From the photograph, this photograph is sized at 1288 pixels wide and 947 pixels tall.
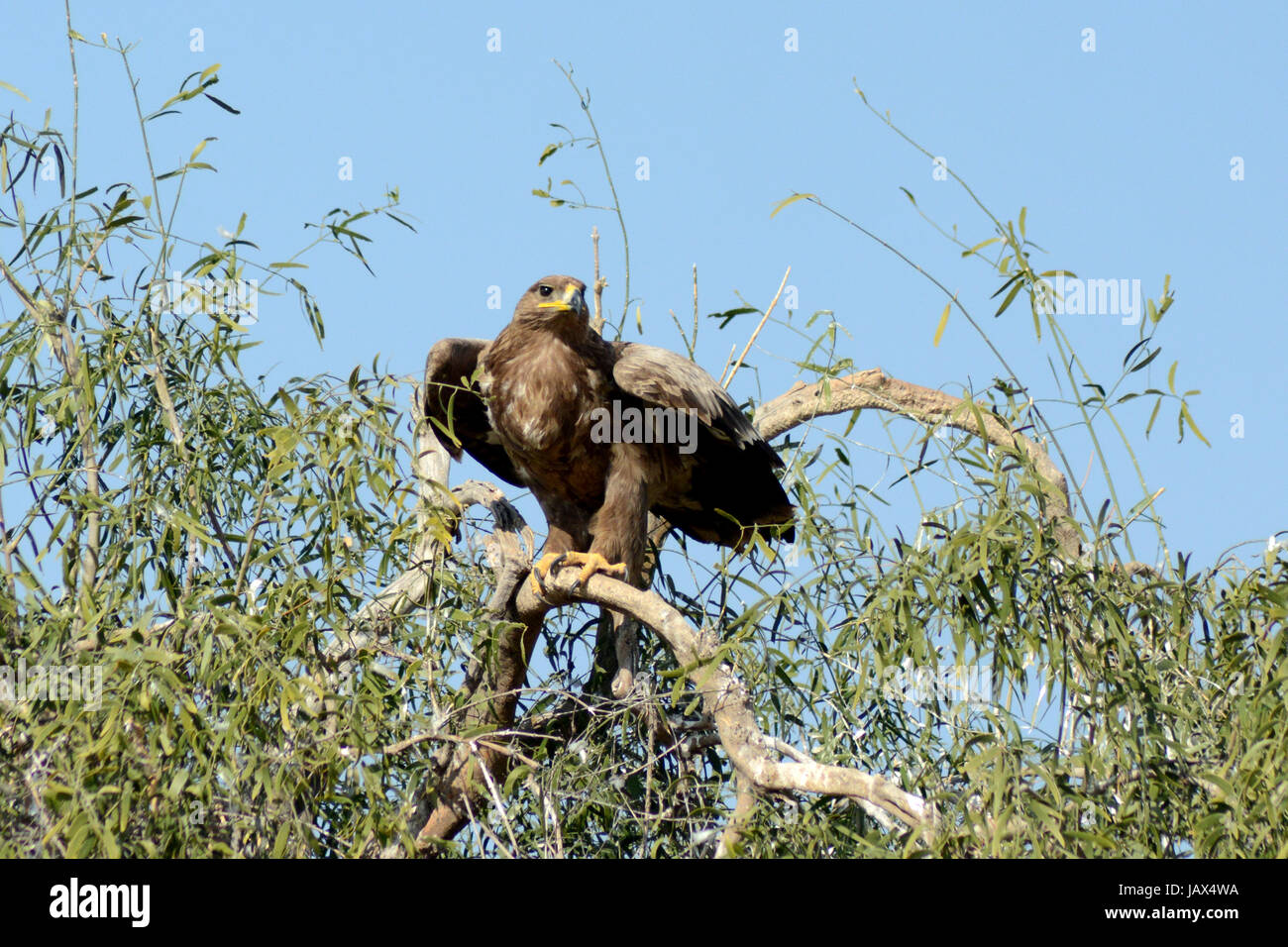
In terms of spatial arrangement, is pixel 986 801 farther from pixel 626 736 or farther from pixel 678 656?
pixel 626 736

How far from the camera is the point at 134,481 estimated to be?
3.59 m

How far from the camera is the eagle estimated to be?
4.89 metres

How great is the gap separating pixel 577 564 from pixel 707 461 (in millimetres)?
906

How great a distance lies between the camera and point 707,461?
5285mm

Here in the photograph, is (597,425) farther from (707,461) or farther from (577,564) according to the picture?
(577,564)

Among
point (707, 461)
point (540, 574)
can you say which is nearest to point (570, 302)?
point (707, 461)

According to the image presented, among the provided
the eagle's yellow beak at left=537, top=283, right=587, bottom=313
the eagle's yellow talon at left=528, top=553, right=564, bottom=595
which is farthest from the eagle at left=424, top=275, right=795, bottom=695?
the eagle's yellow talon at left=528, top=553, right=564, bottom=595

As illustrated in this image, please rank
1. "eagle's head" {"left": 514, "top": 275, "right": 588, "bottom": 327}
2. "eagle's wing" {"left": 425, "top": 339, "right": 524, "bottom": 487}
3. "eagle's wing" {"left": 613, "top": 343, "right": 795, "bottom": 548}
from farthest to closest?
1. "eagle's wing" {"left": 425, "top": 339, "right": 524, "bottom": 487}
2. "eagle's head" {"left": 514, "top": 275, "right": 588, "bottom": 327}
3. "eagle's wing" {"left": 613, "top": 343, "right": 795, "bottom": 548}

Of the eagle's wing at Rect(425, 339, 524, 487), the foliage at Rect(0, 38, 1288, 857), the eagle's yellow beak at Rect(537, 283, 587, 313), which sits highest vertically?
the eagle's yellow beak at Rect(537, 283, 587, 313)

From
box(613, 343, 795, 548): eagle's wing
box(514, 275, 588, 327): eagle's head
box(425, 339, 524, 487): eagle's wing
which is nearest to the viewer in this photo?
box(613, 343, 795, 548): eagle's wing

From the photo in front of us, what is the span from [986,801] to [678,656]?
42.6 inches

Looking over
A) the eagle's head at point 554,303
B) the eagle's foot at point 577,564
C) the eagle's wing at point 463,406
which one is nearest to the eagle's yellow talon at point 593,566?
the eagle's foot at point 577,564

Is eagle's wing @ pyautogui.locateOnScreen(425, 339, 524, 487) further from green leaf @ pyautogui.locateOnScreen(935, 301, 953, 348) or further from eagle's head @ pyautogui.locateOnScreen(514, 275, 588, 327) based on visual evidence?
green leaf @ pyautogui.locateOnScreen(935, 301, 953, 348)
